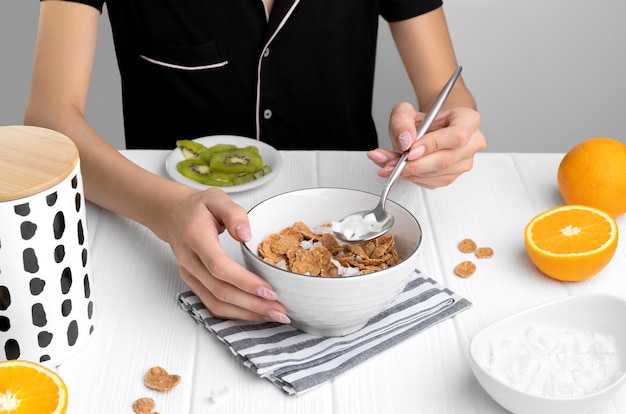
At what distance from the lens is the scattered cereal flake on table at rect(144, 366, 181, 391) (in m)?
0.88

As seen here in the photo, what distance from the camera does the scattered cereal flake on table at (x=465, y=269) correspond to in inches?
42.8

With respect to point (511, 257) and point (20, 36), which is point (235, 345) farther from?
point (20, 36)

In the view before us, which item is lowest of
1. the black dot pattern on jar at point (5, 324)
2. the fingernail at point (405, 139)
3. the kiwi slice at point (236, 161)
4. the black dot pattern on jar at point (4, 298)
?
the kiwi slice at point (236, 161)

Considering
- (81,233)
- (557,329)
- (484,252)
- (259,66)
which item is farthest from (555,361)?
(259,66)

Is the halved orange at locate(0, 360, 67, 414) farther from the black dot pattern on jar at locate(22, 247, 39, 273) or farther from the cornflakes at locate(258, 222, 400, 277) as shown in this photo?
the cornflakes at locate(258, 222, 400, 277)

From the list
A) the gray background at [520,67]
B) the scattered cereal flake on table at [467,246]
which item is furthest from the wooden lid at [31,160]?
the gray background at [520,67]

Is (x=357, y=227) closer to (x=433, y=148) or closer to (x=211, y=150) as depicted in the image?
(x=433, y=148)

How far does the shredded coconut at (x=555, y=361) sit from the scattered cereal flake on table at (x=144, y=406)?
350 millimetres

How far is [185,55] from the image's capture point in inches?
63.0

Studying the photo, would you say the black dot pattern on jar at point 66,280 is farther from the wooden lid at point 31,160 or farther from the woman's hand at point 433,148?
the woman's hand at point 433,148

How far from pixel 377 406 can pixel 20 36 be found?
1.93 m

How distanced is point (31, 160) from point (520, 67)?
67.8 inches

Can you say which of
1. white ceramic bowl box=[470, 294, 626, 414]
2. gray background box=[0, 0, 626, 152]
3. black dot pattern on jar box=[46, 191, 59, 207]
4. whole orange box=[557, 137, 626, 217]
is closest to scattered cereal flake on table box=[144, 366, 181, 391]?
black dot pattern on jar box=[46, 191, 59, 207]

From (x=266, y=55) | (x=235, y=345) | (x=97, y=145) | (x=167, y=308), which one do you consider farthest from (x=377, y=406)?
(x=266, y=55)
